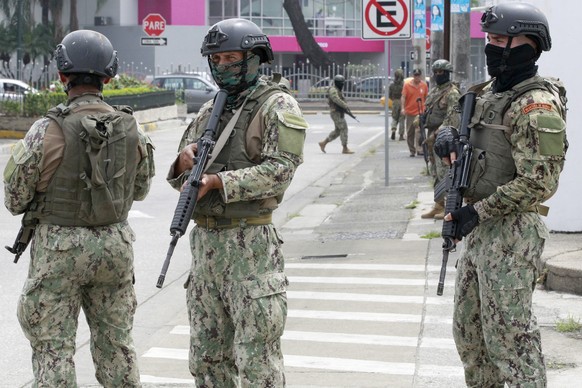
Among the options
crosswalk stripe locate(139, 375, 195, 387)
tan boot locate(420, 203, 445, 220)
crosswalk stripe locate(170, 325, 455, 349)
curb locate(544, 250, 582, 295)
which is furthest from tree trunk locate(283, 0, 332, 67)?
crosswalk stripe locate(139, 375, 195, 387)

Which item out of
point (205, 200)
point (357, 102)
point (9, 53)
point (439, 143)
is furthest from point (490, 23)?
point (9, 53)

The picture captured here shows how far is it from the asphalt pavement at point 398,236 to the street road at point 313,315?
0.25 ft

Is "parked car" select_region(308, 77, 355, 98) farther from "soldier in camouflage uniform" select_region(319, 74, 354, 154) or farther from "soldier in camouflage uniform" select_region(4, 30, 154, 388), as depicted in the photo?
"soldier in camouflage uniform" select_region(4, 30, 154, 388)

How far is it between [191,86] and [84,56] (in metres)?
37.1

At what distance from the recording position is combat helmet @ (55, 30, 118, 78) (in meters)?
5.56

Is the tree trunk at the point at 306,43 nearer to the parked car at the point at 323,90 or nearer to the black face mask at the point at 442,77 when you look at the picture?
the parked car at the point at 323,90

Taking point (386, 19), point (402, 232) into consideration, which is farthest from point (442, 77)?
point (386, 19)

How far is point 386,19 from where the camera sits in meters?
17.7

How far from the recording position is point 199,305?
5324mm

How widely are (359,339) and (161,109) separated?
25.8m

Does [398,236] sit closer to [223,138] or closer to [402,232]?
[402,232]

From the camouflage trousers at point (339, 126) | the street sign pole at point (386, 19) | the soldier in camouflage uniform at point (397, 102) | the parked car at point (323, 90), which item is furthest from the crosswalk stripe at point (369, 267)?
the parked car at point (323, 90)

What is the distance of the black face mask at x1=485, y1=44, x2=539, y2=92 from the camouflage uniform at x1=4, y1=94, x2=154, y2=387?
5.64 feet

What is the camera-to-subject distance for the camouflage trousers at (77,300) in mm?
5457
